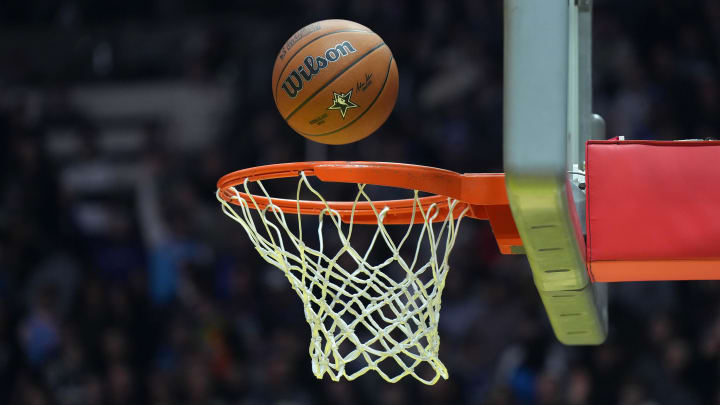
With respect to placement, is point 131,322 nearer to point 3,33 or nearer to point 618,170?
point 3,33

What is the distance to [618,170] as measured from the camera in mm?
2170

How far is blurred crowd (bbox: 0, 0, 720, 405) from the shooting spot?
16.9 feet

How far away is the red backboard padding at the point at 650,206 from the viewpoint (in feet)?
7.10

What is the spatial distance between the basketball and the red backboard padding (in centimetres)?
59

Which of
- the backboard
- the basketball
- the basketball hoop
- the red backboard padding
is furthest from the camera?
the basketball

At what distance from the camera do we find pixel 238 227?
20.2 ft

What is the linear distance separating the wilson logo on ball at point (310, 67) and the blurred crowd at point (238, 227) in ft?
9.42

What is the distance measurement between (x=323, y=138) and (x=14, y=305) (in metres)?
4.12

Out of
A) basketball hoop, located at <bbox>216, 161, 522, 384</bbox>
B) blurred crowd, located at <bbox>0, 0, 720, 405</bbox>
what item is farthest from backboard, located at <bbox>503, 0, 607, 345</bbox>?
blurred crowd, located at <bbox>0, 0, 720, 405</bbox>

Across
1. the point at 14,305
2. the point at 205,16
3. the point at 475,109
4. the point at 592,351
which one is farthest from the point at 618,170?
the point at 205,16

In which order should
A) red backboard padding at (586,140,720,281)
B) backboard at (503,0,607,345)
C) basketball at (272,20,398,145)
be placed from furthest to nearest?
1. basketball at (272,20,398,145)
2. red backboard padding at (586,140,720,281)
3. backboard at (503,0,607,345)

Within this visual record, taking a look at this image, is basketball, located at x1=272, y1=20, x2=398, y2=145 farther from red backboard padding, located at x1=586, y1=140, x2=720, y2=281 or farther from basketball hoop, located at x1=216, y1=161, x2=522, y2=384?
red backboard padding, located at x1=586, y1=140, x2=720, y2=281

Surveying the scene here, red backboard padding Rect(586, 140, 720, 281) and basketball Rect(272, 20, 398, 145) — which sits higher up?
basketball Rect(272, 20, 398, 145)
